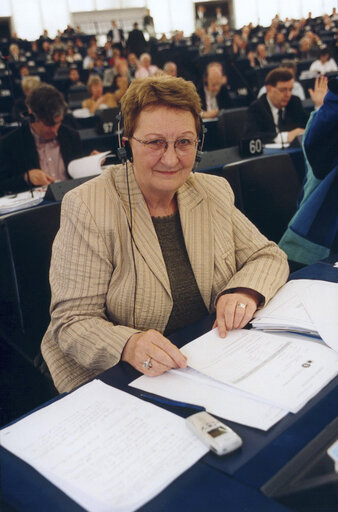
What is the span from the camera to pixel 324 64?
889 centimetres

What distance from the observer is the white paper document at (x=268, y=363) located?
0.78m

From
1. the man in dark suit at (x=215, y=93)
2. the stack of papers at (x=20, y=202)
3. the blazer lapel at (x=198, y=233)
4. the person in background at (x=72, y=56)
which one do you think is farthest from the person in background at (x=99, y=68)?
the blazer lapel at (x=198, y=233)

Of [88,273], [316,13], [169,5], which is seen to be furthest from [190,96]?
[316,13]

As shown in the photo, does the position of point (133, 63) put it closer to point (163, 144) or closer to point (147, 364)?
point (163, 144)

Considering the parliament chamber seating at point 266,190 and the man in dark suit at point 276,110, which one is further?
the man in dark suit at point 276,110

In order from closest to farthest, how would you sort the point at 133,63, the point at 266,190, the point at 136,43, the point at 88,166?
the point at 266,190, the point at 88,166, the point at 133,63, the point at 136,43

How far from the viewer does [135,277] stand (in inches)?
46.8

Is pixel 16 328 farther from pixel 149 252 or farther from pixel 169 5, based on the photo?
pixel 169 5

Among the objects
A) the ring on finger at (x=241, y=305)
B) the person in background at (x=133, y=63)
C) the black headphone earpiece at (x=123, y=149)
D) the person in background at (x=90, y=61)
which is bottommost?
the ring on finger at (x=241, y=305)

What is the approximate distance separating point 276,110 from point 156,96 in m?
3.48

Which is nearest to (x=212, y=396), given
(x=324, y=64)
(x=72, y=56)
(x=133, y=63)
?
(x=324, y=64)

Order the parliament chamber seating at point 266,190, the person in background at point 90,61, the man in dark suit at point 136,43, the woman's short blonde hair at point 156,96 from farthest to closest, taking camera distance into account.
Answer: the person in background at point 90,61 < the man in dark suit at point 136,43 < the parliament chamber seating at point 266,190 < the woman's short blonde hair at point 156,96

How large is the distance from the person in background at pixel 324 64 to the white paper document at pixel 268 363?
879 cm

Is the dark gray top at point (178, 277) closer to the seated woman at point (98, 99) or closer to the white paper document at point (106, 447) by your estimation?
the white paper document at point (106, 447)
